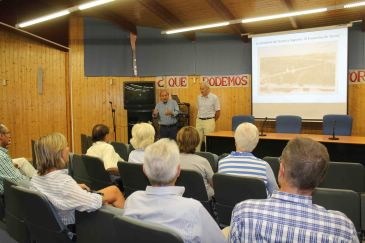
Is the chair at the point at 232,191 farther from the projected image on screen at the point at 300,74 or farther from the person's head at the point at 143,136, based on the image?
the projected image on screen at the point at 300,74

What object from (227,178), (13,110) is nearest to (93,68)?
(13,110)

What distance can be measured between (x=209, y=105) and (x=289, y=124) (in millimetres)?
1687

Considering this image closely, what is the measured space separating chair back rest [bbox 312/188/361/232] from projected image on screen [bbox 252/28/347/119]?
18.6 ft

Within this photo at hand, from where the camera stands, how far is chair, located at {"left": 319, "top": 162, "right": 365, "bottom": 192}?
3129mm

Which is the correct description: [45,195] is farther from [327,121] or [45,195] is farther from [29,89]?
[29,89]

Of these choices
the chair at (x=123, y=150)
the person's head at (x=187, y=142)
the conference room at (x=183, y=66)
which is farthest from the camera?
the conference room at (x=183, y=66)

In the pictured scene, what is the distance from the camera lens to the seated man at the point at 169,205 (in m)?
1.61

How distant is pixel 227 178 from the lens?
2.58 meters

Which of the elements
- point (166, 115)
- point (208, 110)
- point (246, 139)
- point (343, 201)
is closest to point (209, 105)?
point (208, 110)

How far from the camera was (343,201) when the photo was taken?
224 cm

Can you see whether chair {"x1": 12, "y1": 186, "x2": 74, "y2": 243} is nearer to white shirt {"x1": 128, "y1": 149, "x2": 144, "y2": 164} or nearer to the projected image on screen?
white shirt {"x1": 128, "y1": 149, "x2": 144, "y2": 164}

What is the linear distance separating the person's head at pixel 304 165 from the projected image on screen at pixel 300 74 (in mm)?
6569

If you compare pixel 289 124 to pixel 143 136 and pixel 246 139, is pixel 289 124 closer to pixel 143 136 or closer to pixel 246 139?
pixel 143 136

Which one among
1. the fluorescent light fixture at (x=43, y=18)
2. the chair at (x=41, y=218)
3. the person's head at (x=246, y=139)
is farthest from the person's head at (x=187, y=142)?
the fluorescent light fixture at (x=43, y=18)
